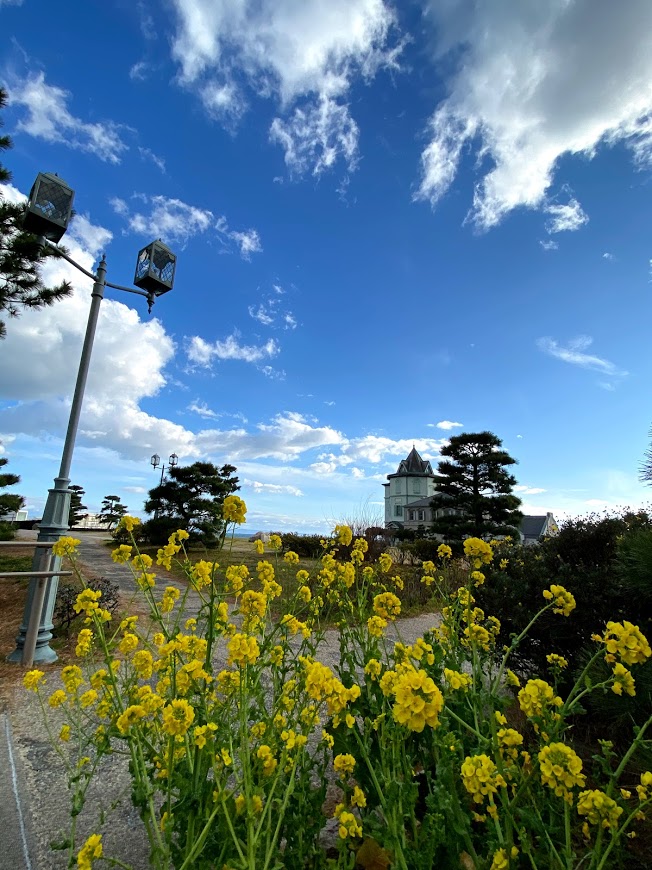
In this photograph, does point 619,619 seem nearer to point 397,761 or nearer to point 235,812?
point 397,761

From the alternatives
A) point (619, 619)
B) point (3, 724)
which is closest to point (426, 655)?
point (619, 619)

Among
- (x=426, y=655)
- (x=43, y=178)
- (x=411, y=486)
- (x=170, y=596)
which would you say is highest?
(x=411, y=486)

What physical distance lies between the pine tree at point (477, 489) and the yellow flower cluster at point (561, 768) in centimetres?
1665

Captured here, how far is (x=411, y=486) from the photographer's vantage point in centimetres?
4272

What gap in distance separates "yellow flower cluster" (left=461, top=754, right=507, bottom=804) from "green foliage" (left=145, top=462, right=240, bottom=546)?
526 inches

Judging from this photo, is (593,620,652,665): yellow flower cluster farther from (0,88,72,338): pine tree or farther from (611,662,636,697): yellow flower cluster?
(0,88,72,338): pine tree

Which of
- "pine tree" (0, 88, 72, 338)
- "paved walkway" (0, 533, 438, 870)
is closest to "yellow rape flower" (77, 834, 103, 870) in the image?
"paved walkway" (0, 533, 438, 870)

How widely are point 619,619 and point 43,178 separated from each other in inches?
231

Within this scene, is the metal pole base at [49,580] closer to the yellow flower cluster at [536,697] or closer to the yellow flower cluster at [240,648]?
the yellow flower cluster at [240,648]

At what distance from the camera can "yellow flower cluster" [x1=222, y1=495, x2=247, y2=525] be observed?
1.58 m

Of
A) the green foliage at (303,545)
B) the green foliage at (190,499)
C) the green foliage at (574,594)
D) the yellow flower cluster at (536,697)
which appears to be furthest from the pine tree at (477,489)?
the yellow flower cluster at (536,697)

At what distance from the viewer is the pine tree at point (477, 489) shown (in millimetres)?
17422

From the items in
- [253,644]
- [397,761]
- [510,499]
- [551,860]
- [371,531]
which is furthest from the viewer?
[510,499]

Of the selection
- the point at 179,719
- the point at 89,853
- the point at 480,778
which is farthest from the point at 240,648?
the point at 480,778
